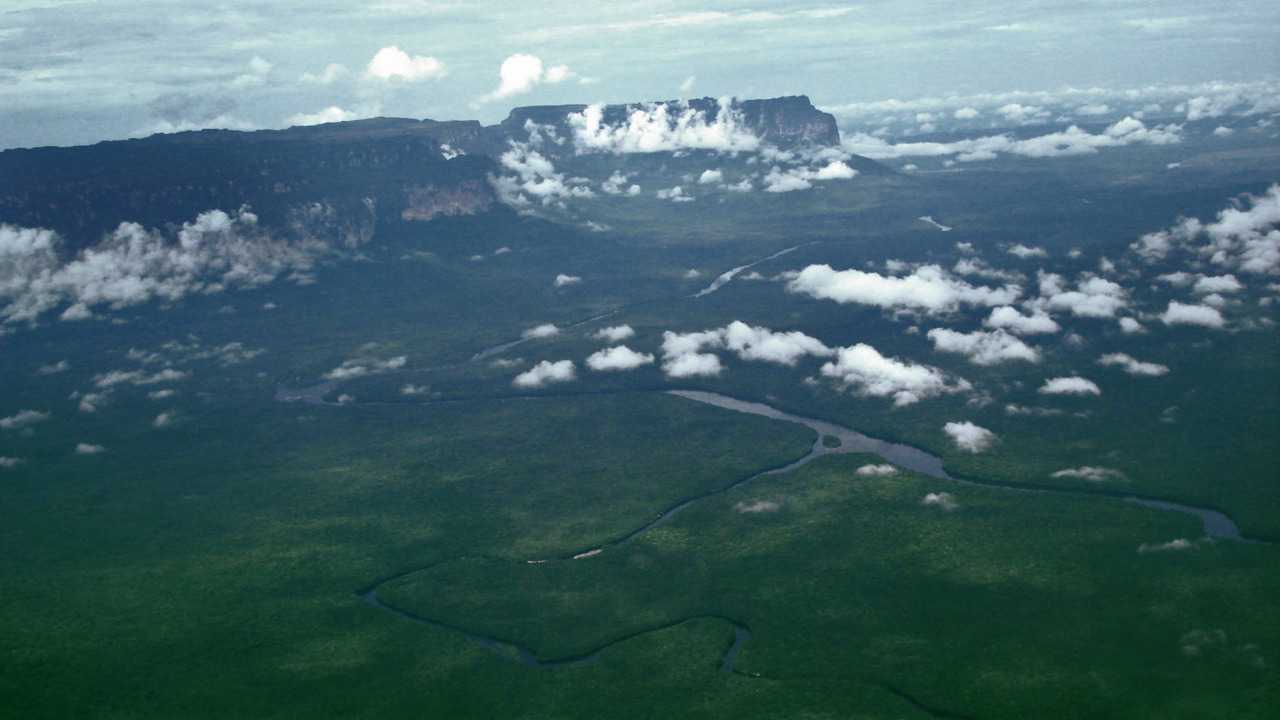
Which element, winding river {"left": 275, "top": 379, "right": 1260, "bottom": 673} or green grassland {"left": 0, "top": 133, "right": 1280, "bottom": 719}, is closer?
green grassland {"left": 0, "top": 133, "right": 1280, "bottom": 719}

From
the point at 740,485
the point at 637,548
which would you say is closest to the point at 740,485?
the point at 740,485

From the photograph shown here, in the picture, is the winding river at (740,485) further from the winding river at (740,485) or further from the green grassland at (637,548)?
the green grassland at (637,548)

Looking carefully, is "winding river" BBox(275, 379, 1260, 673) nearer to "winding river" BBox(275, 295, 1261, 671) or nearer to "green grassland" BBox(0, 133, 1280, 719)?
"winding river" BBox(275, 295, 1261, 671)

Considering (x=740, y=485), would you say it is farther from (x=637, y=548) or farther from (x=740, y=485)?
(x=637, y=548)

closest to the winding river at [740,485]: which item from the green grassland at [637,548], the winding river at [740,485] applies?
the winding river at [740,485]

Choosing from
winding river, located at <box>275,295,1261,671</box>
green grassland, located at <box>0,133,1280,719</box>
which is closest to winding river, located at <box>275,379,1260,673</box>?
winding river, located at <box>275,295,1261,671</box>

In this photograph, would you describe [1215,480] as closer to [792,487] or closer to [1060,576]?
[1060,576]

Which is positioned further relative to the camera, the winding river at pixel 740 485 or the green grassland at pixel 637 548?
the winding river at pixel 740 485

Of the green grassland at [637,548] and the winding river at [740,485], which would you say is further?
the winding river at [740,485]
